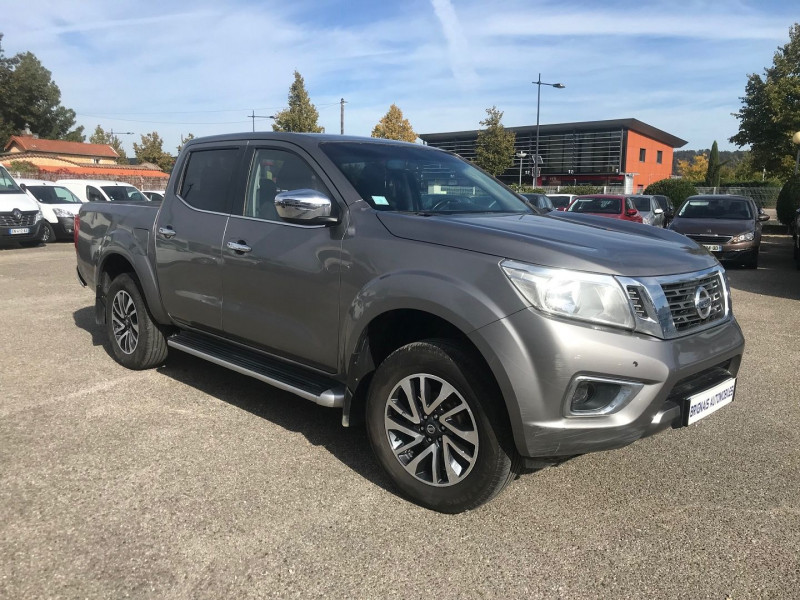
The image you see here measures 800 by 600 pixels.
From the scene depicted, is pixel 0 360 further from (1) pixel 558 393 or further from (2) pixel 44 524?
(1) pixel 558 393

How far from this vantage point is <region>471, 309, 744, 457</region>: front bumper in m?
2.64

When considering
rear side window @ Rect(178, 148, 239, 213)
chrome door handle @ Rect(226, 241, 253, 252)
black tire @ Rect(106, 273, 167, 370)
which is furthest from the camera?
black tire @ Rect(106, 273, 167, 370)

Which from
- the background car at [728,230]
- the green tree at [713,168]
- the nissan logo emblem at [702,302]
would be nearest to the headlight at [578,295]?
the nissan logo emblem at [702,302]

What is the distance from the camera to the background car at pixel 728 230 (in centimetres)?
1256

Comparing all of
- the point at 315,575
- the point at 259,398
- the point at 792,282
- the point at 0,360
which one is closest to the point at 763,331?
the point at 792,282

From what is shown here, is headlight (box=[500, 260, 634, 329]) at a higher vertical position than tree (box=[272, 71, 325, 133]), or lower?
lower

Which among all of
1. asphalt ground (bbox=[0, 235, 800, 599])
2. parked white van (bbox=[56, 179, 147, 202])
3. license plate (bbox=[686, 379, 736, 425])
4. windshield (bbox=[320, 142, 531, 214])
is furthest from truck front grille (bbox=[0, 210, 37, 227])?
→ license plate (bbox=[686, 379, 736, 425])

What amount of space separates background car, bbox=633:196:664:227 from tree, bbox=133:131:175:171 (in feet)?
198

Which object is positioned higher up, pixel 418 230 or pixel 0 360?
pixel 418 230

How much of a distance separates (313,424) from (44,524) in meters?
1.69

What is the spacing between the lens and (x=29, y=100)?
223 ft

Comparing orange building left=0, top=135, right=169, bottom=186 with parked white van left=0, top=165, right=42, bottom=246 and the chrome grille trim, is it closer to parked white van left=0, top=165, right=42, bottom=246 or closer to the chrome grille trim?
parked white van left=0, top=165, right=42, bottom=246

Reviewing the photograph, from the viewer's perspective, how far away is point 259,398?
15.5ft

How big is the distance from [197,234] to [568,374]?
275 centimetres
